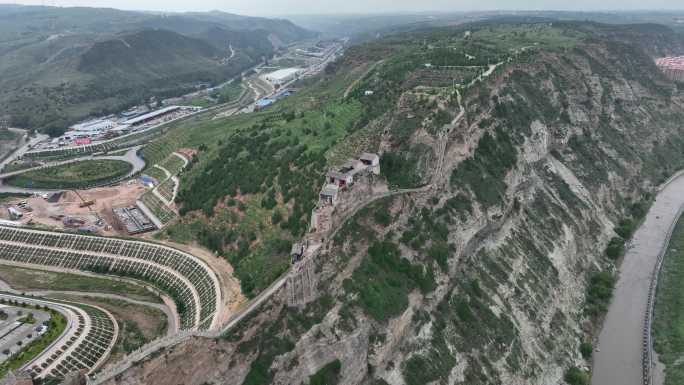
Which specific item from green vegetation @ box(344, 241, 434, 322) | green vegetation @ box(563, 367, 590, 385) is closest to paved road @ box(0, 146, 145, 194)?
green vegetation @ box(344, 241, 434, 322)

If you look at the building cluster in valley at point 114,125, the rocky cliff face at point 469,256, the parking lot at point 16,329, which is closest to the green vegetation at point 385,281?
the rocky cliff face at point 469,256

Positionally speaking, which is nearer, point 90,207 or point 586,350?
point 586,350

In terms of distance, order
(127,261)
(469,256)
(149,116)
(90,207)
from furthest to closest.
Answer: (149,116) < (90,207) < (127,261) < (469,256)

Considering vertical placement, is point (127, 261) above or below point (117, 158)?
above

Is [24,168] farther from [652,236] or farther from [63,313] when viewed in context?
[652,236]

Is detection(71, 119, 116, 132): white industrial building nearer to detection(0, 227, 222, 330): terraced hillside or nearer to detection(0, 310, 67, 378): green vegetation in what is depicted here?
detection(0, 227, 222, 330): terraced hillside

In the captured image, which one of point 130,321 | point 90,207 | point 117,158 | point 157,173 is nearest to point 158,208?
point 90,207

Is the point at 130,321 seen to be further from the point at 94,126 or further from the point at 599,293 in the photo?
the point at 94,126

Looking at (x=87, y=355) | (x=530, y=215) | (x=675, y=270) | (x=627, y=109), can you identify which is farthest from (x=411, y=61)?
(x=87, y=355)
